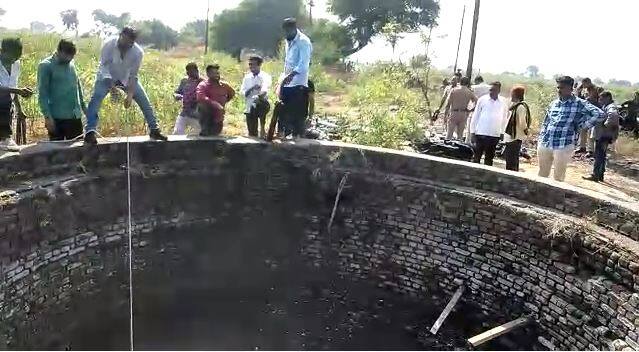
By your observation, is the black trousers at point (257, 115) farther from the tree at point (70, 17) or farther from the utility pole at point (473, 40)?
the tree at point (70, 17)

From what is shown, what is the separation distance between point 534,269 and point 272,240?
2.90 m

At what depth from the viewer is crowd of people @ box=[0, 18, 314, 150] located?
531 centimetres

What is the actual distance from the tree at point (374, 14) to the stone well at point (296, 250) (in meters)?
23.0

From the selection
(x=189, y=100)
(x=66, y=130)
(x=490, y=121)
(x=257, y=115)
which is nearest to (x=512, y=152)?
(x=490, y=121)

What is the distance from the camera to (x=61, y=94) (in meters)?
5.39

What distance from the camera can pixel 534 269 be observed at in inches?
212

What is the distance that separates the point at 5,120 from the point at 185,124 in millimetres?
2057

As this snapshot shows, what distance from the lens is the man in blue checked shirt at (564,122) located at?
5.77 metres

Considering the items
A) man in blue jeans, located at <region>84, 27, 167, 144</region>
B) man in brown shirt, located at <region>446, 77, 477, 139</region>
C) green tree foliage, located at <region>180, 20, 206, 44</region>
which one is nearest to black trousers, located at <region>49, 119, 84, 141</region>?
man in blue jeans, located at <region>84, 27, 167, 144</region>

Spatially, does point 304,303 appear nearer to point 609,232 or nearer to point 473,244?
point 473,244

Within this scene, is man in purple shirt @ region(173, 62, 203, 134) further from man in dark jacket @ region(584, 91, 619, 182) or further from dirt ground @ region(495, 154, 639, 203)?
man in dark jacket @ region(584, 91, 619, 182)

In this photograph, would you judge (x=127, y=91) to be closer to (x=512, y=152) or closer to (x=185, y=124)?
(x=185, y=124)

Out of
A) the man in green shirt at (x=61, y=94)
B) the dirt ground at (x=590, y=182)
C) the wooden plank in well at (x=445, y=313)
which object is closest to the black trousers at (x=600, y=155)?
the dirt ground at (x=590, y=182)

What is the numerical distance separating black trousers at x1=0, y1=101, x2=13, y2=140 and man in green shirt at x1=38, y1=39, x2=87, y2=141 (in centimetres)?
35
